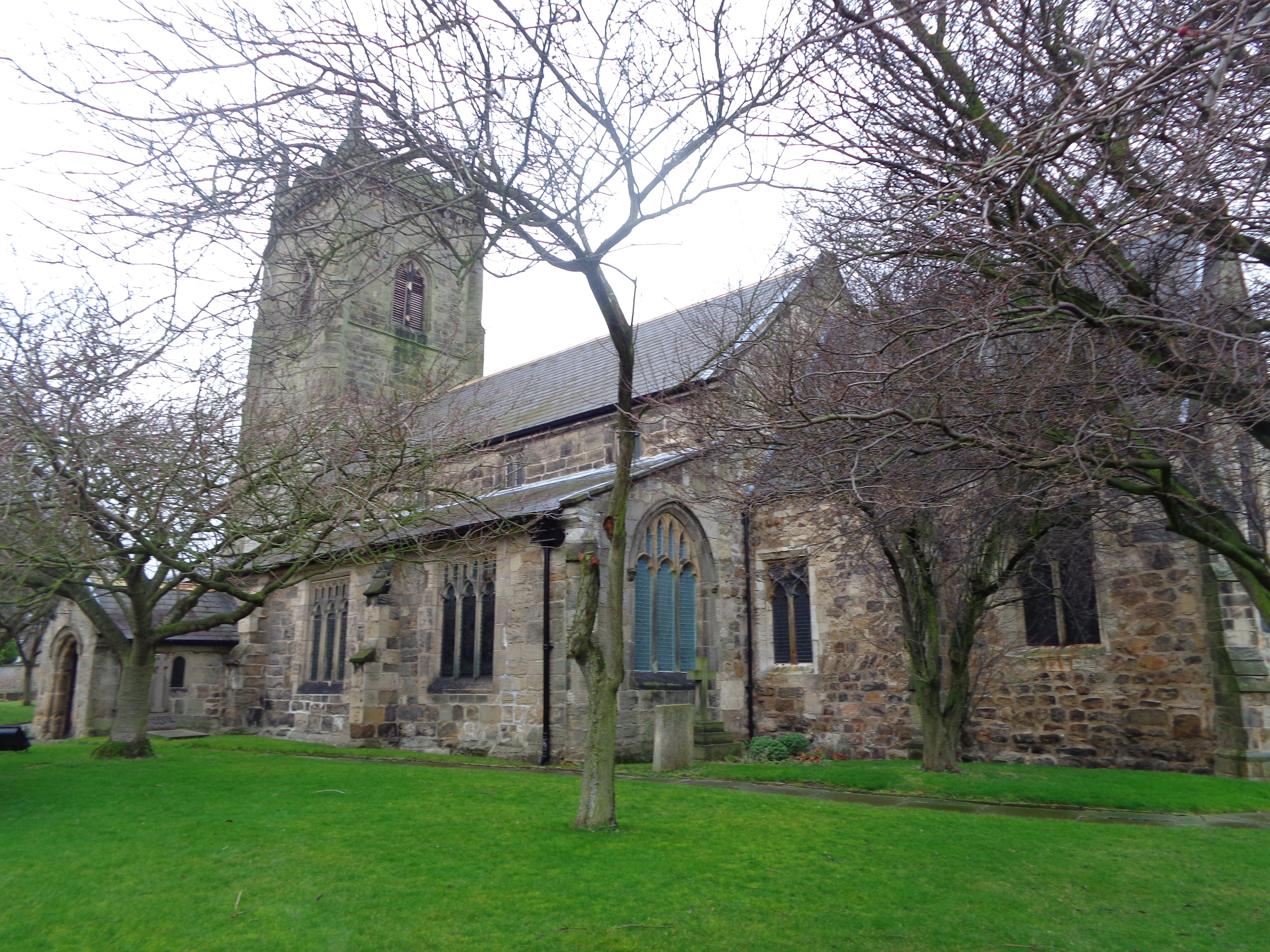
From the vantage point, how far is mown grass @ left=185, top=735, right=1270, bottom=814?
9.92m

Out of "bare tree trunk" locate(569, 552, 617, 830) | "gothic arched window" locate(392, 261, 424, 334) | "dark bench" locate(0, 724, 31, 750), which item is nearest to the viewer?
"bare tree trunk" locate(569, 552, 617, 830)

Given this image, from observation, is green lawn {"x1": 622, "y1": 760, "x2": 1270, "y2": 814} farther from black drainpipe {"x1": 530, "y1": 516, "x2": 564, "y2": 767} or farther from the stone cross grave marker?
the stone cross grave marker

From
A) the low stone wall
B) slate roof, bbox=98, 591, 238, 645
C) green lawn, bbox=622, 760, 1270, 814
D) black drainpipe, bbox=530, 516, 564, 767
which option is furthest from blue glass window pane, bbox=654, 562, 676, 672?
the low stone wall

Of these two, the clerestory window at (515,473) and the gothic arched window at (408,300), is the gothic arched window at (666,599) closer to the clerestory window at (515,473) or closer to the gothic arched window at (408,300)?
the clerestory window at (515,473)

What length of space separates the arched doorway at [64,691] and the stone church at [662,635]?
0.16ft

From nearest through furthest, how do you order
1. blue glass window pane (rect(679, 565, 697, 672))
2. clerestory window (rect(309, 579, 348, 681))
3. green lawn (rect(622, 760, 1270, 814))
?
green lawn (rect(622, 760, 1270, 814))
blue glass window pane (rect(679, 565, 697, 672))
clerestory window (rect(309, 579, 348, 681))

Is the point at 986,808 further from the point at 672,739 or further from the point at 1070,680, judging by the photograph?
the point at 1070,680

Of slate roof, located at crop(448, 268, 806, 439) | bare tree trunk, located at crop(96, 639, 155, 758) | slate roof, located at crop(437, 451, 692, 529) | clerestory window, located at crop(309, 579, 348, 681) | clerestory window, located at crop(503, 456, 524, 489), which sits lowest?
bare tree trunk, located at crop(96, 639, 155, 758)

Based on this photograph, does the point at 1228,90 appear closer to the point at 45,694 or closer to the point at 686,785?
the point at 686,785

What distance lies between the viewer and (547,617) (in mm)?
14203

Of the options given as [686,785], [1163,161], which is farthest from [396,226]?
[686,785]

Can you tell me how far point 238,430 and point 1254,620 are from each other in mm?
14721

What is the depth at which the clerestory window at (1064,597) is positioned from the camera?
44.0 ft

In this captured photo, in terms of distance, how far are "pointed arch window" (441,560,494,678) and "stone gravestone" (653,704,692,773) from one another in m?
3.87
